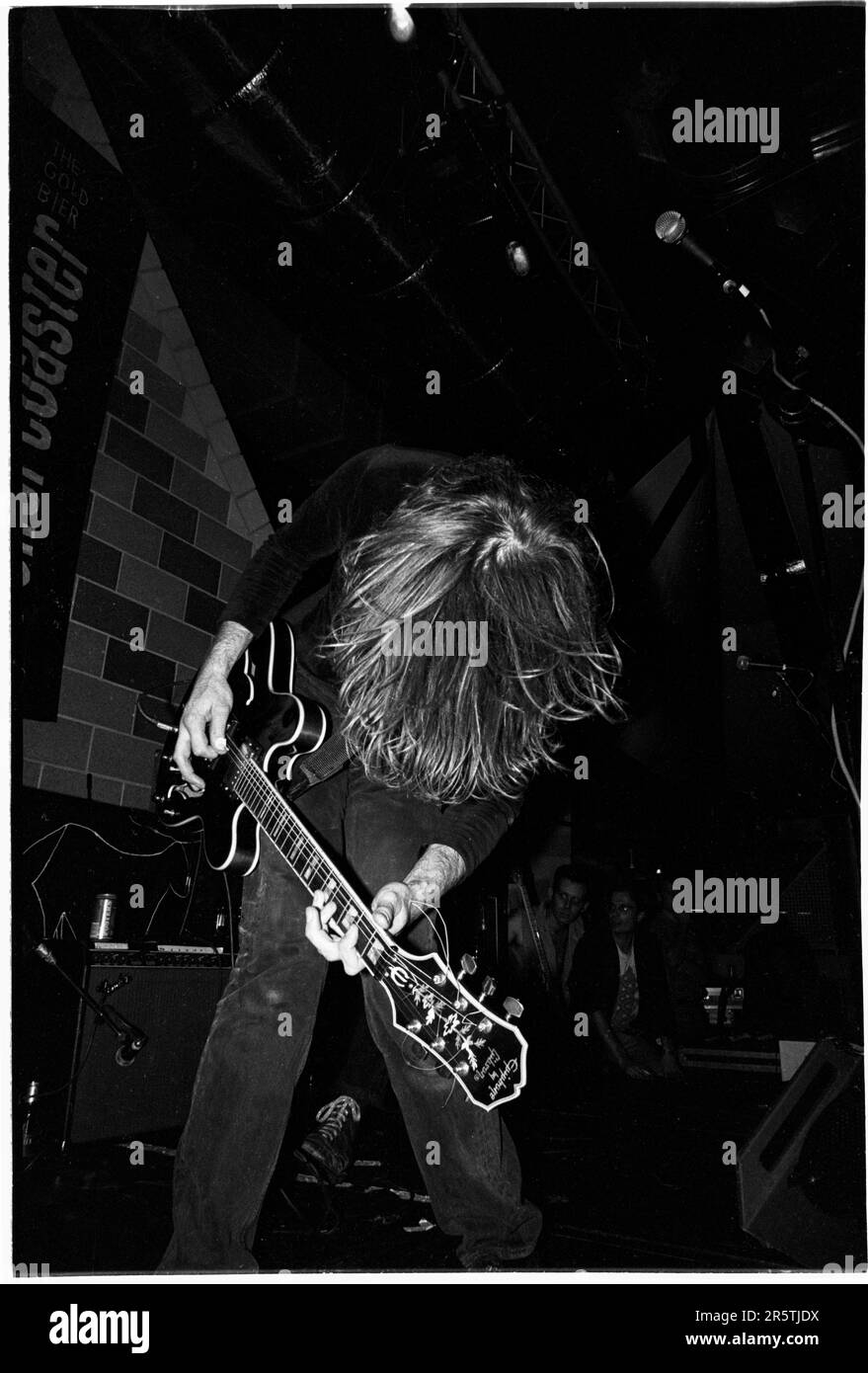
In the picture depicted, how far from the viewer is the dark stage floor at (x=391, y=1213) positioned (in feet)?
5.33

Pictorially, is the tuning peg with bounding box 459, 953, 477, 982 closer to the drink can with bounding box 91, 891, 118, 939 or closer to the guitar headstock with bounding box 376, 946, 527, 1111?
the guitar headstock with bounding box 376, 946, 527, 1111

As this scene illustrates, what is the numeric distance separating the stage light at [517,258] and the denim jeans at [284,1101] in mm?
1808

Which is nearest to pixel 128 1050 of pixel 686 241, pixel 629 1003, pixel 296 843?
pixel 296 843

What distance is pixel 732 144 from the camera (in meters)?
2.40

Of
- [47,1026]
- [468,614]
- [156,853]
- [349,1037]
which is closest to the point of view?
[468,614]

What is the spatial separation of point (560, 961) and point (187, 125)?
136 inches

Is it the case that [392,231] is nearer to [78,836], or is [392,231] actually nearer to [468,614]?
[468,614]

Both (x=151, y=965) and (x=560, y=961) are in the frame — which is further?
(x=560, y=961)

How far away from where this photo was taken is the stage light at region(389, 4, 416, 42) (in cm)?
201

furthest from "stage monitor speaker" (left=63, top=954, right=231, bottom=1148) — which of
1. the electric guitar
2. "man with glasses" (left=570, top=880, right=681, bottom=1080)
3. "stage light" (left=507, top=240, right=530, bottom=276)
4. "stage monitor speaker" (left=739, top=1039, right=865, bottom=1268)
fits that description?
"stage light" (left=507, top=240, right=530, bottom=276)

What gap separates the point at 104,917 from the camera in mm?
2285

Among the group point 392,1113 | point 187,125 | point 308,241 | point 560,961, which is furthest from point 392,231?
point 560,961

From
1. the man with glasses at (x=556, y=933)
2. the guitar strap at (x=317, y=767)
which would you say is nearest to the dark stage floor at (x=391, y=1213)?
the guitar strap at (x=317, y=767)

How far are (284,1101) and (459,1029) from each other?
1.32ft
